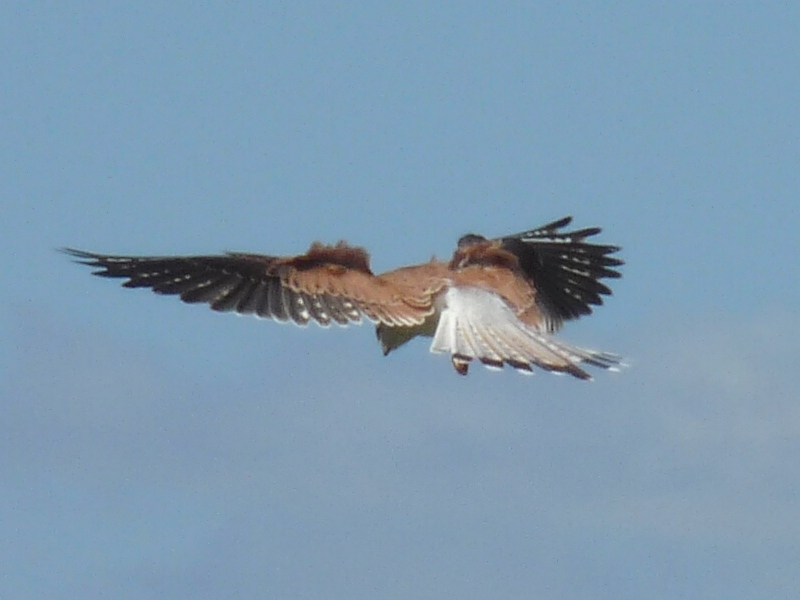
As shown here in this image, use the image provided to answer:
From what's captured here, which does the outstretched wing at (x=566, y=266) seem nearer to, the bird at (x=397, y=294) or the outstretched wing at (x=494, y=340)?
the bird at (x=397, y=294)

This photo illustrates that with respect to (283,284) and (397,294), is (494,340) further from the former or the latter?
(283,284)

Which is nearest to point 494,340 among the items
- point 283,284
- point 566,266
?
point 283,284

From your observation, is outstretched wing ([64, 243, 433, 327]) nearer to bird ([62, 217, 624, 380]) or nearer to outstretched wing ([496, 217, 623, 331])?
bird ([62, 217, 624, 380])

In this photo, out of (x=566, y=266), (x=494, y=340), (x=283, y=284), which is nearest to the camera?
(x=494, y=340)

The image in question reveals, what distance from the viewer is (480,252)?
34.8 ft

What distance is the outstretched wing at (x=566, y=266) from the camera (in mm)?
11320

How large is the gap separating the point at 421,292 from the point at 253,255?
1068 mm

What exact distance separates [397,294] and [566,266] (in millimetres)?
1841

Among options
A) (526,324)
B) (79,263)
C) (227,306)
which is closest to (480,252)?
(526,324)

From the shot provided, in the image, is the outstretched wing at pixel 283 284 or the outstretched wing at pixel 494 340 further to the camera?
the outstretched wing at pixel 283 284

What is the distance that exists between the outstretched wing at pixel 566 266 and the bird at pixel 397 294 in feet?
1.03

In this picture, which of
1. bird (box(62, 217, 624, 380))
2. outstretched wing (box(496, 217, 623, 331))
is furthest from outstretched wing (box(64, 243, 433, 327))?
outstretched wing (box(496, 217, 623, 331))

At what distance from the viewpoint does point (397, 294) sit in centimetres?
992

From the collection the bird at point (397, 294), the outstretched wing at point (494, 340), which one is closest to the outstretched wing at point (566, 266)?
the bird at point (397, 294)
